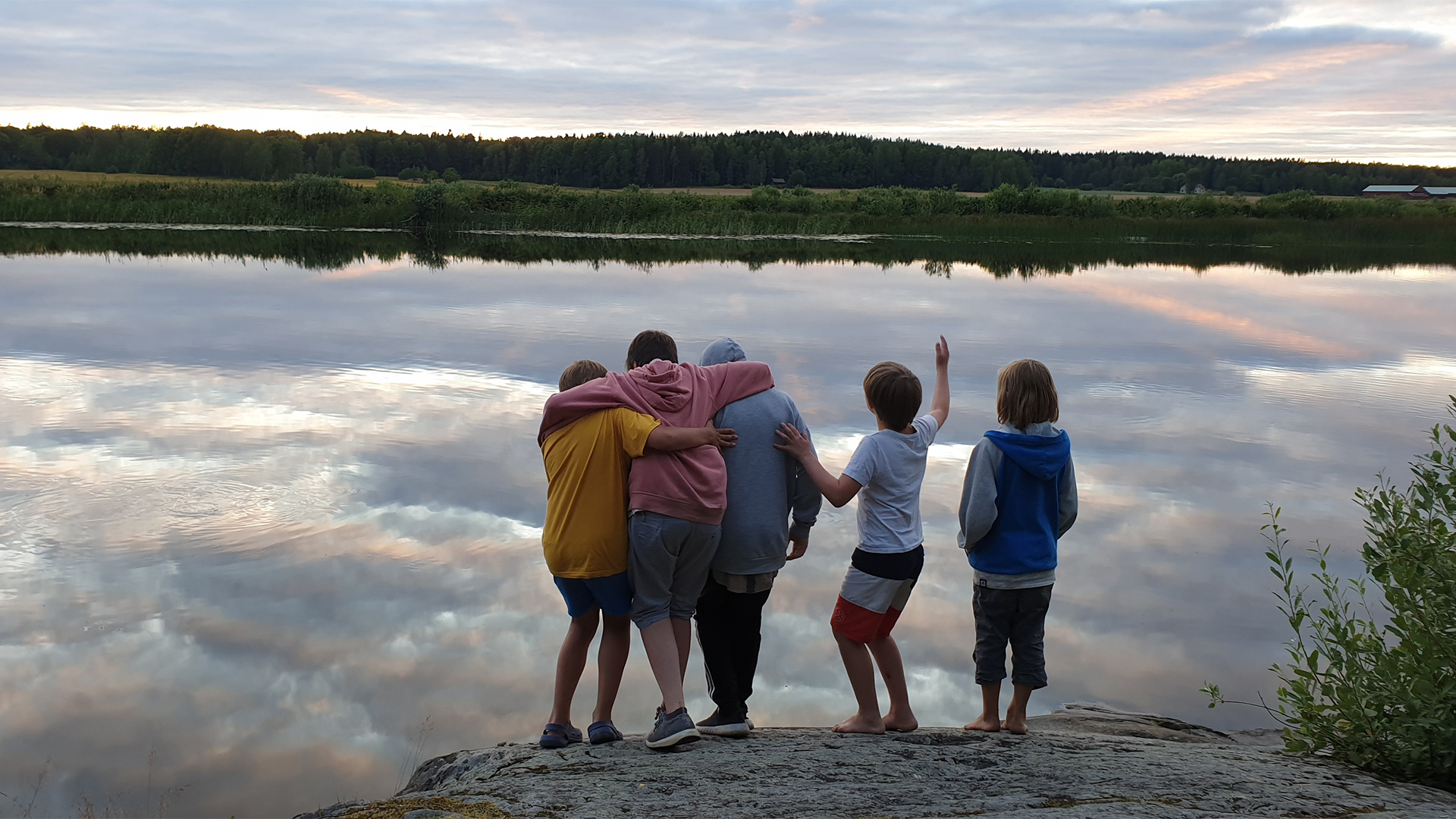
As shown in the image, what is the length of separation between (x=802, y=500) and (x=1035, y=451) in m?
0.90

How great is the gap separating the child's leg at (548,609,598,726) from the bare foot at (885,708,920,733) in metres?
1.19

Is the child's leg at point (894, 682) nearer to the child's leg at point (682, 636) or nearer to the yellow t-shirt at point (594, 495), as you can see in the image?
the child's leg at point (682, 636)

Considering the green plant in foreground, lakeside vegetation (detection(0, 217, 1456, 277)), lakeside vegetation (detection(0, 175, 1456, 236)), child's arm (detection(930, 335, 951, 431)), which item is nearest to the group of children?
child's arm (detection(930, 335, 951, 431))

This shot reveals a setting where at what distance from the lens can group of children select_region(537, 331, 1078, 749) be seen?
12.4 ft

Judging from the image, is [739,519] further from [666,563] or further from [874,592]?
[874,592]

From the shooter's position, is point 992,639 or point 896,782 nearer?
point 896,782

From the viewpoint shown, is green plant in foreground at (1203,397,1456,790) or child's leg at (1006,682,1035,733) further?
child's leg at (1006,682,1035,733)

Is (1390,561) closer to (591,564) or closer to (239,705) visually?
(591,564)

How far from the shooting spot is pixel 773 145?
339 ft

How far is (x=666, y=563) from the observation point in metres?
3.78

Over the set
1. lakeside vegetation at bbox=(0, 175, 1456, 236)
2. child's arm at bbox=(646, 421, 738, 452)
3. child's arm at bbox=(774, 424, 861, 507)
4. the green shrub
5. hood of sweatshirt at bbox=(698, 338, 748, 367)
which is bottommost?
child's arm at bbox=(774, 424, 861, 507)

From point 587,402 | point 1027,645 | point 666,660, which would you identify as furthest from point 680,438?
point 1027,645

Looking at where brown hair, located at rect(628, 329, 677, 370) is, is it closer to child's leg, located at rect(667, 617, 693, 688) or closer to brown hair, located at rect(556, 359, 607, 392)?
brown hair, located at rect(556, 359, 607, 392)

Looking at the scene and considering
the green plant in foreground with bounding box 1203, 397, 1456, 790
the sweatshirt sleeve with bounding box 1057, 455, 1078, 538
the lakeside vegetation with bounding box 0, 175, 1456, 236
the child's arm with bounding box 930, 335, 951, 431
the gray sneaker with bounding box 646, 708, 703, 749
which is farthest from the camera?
the lakeside vegetation with bounding box 0, 175, 1456, 236
